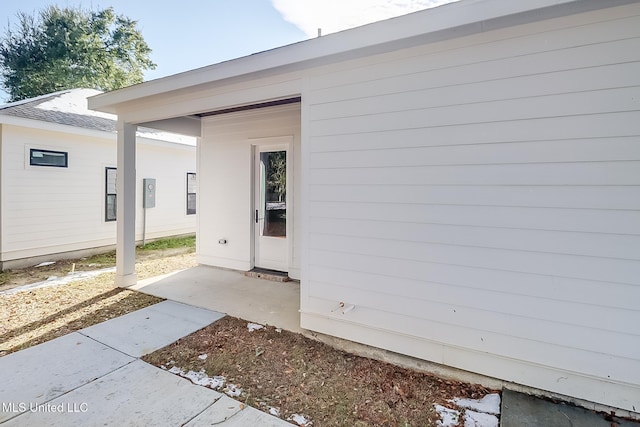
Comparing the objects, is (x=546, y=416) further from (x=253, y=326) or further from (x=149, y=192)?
(x=149, y=192)

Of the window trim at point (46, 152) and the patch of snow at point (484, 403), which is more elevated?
the window trim at point (46, 152)

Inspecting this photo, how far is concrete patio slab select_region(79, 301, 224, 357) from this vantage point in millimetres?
3338

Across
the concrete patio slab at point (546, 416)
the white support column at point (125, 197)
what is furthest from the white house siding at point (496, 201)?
the white support column at point (125, 197)

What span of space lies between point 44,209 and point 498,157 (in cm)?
819

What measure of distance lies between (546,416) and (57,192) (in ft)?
28.5

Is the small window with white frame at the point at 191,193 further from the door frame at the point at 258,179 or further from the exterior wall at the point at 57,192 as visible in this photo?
the door frame at the point at 258,179

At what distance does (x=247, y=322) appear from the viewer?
3867mm

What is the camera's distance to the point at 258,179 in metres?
5.89

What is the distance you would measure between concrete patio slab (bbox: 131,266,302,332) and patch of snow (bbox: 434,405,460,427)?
1.69m

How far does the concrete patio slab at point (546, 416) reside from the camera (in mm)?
2184

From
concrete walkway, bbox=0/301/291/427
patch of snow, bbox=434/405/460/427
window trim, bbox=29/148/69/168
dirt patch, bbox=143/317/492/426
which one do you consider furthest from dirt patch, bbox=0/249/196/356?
patch of snow, bbox=434/405/460/427

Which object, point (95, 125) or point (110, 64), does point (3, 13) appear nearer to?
point (110, 64)

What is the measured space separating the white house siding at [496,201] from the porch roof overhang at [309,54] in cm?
11

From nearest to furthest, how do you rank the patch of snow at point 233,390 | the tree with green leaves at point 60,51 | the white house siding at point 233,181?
the patch of snow at point 233,390 < the white house siding at point 233,181 < the tree with green leaves at point 60,51
